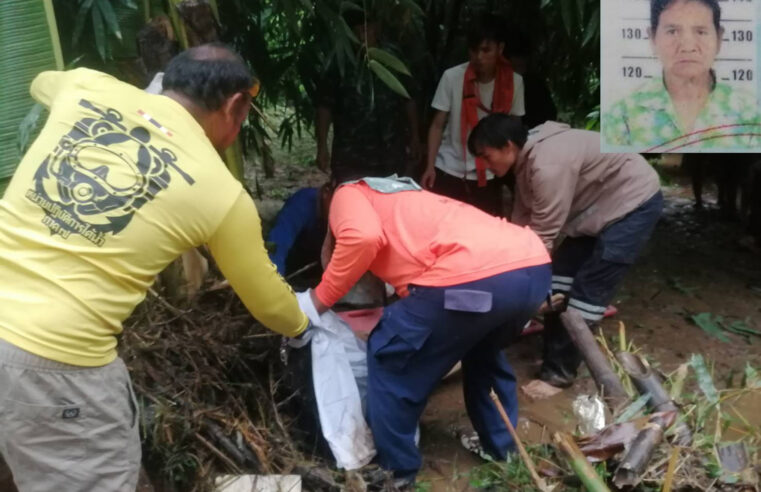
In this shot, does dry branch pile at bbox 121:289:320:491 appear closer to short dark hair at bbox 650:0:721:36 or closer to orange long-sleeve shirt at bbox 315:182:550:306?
orange long-sleeve shirt at bbox 315:182:550:306

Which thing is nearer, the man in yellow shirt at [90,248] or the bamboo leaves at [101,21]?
the man in yellow shirt at [90,248]

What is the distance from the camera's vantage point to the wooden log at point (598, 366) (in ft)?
7.61

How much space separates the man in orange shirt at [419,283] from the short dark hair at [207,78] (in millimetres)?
814

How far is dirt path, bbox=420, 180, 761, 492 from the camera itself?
3334 millimetres

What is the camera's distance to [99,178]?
1.73m

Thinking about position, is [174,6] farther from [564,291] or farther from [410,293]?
[564,291]

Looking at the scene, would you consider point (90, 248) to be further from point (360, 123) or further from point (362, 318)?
point (360, 123)

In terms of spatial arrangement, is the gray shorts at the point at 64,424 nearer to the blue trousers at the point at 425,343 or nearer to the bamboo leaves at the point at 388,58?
the blue trousers at the point at 425,343

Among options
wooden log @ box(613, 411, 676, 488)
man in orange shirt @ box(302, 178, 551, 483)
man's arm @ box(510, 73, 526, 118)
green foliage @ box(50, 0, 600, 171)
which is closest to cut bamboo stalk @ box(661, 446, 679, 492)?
wooden log @ box(613, 411, 676, 488)

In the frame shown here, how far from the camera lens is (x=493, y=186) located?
4.56 metres

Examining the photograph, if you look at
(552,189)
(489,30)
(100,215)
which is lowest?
(552,189)

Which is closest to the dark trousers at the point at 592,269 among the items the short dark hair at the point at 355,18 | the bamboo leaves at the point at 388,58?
the bamboo leaves at the point at 388,58

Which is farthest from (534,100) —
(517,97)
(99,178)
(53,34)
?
(99,178)

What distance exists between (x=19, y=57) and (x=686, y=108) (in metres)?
2.52
